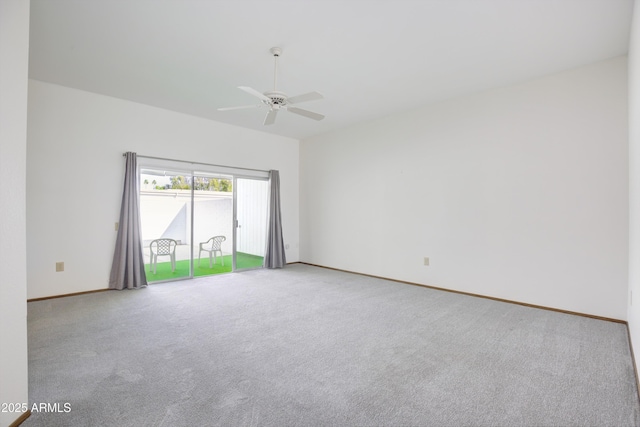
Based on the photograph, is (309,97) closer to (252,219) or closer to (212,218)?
(212,218)

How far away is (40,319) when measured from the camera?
3.22 m

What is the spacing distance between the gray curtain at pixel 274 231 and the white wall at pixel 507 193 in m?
1.56

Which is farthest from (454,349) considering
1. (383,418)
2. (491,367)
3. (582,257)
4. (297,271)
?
(297,271)

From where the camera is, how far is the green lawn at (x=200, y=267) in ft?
18.3

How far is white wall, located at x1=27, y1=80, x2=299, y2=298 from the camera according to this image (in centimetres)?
396

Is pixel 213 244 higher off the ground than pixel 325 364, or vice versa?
pixel 213 244

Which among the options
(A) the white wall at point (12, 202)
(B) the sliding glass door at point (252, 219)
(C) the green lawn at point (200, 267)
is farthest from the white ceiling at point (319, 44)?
(C) the green lawn at point (200, 267)

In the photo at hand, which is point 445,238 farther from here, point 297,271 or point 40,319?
point 40,319

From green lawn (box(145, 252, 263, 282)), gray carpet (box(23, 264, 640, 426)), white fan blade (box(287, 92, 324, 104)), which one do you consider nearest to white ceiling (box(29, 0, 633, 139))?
white fan blade (box(287, 92, 324, 104))

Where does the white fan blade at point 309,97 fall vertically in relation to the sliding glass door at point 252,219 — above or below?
above

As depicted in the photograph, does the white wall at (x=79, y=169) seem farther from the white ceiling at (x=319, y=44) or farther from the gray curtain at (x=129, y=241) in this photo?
the white ceiling at (x=319, y=44)

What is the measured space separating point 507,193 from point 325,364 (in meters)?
3.36

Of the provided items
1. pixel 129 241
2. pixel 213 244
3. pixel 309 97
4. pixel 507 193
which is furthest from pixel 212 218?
pixel 507 193

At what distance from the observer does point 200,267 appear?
659cm
